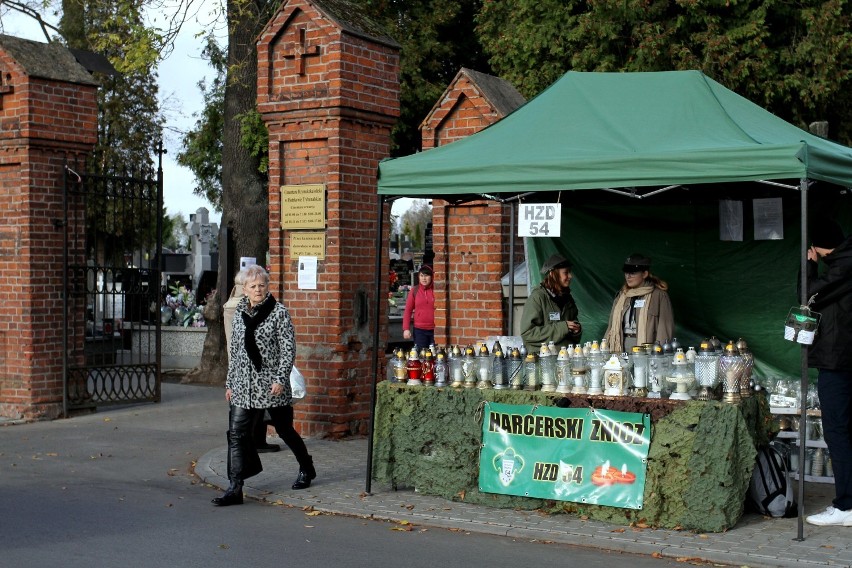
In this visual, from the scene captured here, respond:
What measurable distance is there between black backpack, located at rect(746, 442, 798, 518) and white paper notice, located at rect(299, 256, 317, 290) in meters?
4.89

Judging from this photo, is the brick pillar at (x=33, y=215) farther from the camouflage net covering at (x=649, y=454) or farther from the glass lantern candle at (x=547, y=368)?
the glass lantern candle at (x=547, y=368)

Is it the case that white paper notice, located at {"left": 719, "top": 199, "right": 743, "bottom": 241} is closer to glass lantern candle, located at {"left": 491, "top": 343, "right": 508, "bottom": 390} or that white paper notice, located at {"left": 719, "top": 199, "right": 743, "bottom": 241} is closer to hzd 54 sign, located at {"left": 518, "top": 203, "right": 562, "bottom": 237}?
hzd 54 sign, located at {"left": 518, "top": 203, "right": 562, "bottom": 237}

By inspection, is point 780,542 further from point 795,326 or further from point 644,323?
point 644,323

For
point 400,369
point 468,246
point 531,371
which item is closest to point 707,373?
point 531,371

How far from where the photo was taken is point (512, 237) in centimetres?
1078

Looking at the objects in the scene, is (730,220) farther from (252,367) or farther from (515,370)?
(252,367)

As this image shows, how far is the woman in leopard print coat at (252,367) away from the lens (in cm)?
832

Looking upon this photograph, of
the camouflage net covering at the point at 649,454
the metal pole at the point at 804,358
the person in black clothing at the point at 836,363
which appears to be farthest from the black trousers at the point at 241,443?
the person in black clothing at the point at 836,363

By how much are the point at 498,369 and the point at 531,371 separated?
257 mm

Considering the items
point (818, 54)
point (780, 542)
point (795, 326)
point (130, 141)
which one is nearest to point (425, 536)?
point (780, 542)

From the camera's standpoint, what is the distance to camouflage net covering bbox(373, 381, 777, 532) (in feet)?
23.5

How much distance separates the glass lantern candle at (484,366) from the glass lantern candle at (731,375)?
1730mm

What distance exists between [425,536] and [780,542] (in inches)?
89.1

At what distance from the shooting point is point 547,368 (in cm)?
799
